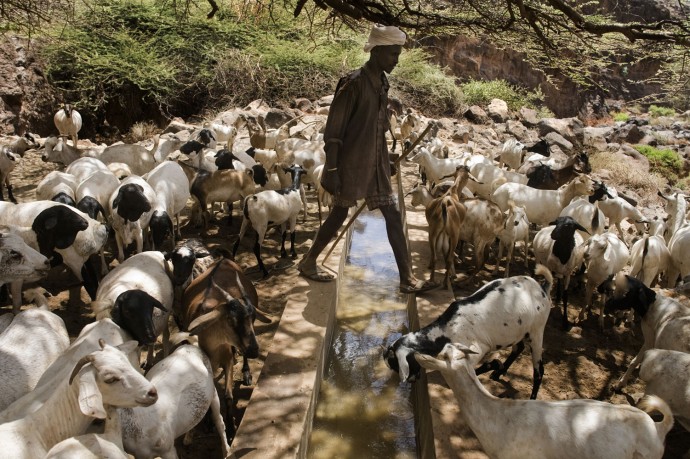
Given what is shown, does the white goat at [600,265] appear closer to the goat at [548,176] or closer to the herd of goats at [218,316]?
the herd of goats at [218,316]

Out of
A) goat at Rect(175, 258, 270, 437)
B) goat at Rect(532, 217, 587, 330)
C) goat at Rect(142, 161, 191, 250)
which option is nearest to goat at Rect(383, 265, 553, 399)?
goat at Rect(175, 258, 270, 437)

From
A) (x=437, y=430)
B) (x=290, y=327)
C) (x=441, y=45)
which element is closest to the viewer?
(x=437, y=430)

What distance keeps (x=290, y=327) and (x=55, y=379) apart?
1966 millimetres

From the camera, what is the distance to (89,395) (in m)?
2.60

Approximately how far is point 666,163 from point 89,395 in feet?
66.9

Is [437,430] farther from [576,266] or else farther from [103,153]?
[103,153]

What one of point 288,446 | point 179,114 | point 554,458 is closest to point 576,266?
point 554,458

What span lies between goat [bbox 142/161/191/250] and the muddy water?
2161 millimetres

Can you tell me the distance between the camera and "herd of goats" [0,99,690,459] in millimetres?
2939

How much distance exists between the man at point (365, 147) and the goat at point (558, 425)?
225 cm

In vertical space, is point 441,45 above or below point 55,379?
above

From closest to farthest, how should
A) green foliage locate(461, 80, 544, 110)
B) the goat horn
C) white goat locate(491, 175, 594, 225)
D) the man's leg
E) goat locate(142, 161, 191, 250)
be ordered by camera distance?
the goat horn
the man's leg
goat locate(142, 161, 191, 250)
white goat locate(491, 175, 594, 225)
green foliage locate(461, 80, 544, 110)

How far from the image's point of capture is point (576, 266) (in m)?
5.94

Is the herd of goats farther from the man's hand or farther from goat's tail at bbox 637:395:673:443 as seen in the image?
the man's hand
